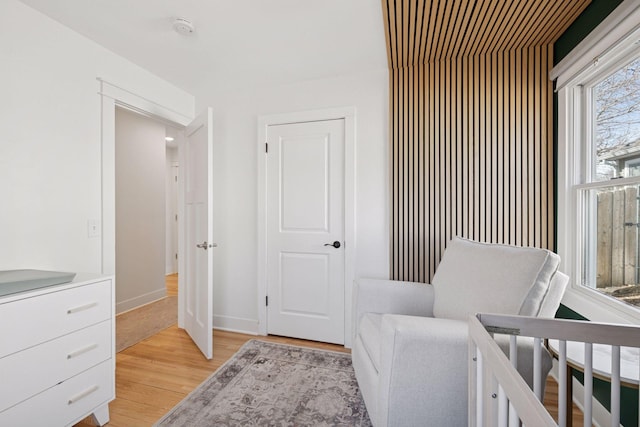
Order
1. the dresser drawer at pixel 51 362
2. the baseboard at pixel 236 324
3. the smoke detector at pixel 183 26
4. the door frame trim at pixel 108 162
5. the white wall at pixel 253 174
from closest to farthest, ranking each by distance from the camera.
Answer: the dresser drawer at pixel 51 362, the smoke detector at pixel 183 26, the door frame trim at pixel 108 162, the white wall at pixel 253 174, the baseboard at pixel 236 324

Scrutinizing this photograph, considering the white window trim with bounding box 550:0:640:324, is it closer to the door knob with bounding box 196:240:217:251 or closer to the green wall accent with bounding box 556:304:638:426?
the green wall accent with bounding box 556:304:638:426

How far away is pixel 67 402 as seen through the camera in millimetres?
1411

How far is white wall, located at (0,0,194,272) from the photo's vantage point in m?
1.59

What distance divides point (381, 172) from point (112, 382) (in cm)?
225

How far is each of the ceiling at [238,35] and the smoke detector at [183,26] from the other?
0.09ft

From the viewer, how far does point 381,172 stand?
8.05ft

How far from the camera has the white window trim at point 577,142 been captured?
4.58 ft

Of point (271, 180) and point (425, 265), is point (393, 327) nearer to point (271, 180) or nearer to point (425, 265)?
point (425, 265)

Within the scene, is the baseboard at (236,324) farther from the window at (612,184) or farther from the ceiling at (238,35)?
the window at (612,184)

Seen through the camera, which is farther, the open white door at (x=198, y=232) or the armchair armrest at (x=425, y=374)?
the open white door at (x=198, y=232)

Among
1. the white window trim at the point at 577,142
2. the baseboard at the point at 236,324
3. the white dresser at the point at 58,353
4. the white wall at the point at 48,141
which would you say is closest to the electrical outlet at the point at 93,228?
the white wall at the point at 48,141

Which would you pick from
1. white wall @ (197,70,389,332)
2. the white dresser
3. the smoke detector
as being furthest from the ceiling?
the white dresser

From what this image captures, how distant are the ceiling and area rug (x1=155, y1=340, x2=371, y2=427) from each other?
230 centimetres

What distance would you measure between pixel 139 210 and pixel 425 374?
369 cm
